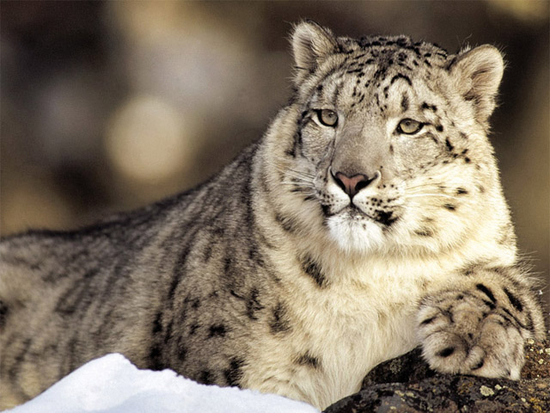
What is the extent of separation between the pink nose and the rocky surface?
76cm

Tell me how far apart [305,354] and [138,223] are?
84.2 inches

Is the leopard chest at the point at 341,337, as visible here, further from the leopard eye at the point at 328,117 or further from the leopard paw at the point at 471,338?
the leopard eye at the point at 328,117

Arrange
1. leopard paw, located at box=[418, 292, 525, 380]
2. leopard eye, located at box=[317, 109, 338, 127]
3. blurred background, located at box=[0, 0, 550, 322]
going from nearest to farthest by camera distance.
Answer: leopard paw, located at box=[418, 292, 525, 380], leopard eye, located at box=[317, 109, 338, 127], blurred background, located at box=[0, 0, 550, 322]

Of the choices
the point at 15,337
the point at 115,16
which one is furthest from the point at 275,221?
the point at 115,16

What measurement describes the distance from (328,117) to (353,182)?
0.54 metres

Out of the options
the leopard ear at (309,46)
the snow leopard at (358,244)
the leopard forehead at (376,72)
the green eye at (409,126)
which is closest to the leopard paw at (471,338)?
the snow leopard at (358,244)

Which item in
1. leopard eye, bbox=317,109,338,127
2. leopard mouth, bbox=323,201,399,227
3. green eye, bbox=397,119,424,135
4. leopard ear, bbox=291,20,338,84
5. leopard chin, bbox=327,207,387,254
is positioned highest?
leopard ear, bbox=291,20,338,84

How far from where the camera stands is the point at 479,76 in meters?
4.13

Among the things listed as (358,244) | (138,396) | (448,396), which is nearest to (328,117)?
(358,244)

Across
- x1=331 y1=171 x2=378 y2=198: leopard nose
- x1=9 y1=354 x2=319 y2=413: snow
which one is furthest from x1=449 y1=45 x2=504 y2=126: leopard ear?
x1=9 y1=354 x2=319 y2=413: snow

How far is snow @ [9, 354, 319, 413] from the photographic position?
9.84ft

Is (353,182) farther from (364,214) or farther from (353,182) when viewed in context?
(364,214)

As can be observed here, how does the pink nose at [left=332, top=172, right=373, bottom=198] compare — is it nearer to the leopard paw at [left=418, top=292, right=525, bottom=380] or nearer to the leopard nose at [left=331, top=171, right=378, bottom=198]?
the leopard nose at [left=331, top=171, right=378, bottom=198]

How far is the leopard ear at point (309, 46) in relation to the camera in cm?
431
